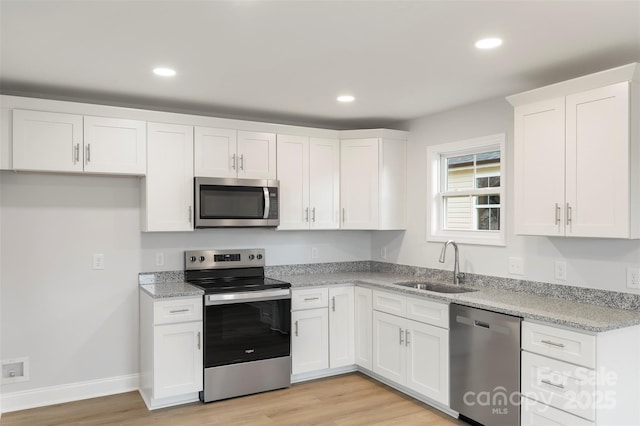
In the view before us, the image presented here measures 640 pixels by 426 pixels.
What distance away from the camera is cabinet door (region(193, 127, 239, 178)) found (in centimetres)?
384

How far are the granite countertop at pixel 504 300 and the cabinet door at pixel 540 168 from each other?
475 millimetres

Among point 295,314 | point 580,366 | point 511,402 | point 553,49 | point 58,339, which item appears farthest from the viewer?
point 295,314

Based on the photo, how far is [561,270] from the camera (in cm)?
317

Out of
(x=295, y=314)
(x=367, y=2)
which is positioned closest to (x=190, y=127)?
(x=295, y=314)

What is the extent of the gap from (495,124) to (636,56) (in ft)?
3.55

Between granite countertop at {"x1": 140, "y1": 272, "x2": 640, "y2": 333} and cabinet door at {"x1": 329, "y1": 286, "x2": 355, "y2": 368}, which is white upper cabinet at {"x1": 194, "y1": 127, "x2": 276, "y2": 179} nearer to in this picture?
granite countertop at {"x1": 140, "y1": 272, "x2": 640, "y2": 333}

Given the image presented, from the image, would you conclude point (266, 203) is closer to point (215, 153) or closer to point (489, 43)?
point (215, 153)

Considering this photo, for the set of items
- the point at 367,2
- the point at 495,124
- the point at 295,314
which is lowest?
the point at 295,314

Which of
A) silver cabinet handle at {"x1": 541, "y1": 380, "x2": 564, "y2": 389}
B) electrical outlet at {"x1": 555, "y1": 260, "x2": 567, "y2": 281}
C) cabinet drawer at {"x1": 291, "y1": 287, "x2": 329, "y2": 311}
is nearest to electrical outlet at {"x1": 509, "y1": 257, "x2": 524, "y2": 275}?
electrical outlet at {"x1": 555, "y1": 260, "x2": 567, "y2": 281}

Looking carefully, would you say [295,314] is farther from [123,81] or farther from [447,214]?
[123,81]

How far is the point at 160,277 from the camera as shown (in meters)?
3.96

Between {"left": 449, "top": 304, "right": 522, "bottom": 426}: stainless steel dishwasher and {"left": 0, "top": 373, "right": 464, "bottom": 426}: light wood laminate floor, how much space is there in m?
0.25

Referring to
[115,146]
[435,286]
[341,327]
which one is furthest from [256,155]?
[435,286]

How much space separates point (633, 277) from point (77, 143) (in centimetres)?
378
